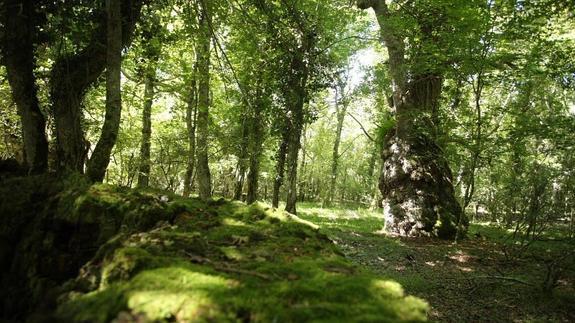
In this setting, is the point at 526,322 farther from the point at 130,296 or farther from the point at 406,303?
the point at 130,296

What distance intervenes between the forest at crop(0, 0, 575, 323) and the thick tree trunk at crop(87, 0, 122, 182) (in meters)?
0.02

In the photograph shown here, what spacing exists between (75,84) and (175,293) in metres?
6.76

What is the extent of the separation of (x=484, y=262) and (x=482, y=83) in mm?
4644

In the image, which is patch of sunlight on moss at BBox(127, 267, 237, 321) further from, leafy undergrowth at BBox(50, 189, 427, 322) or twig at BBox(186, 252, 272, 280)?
twig at BBox(186, 252, 272, 280)

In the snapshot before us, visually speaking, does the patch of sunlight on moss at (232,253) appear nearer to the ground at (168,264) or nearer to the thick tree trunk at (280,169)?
the ground at (168,264)

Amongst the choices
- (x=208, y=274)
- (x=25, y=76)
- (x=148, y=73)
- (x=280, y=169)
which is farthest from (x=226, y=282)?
(x=280, y=169)

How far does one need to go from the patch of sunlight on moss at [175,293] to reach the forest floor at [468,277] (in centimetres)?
485

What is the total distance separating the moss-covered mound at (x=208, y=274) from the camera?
5.43 ft

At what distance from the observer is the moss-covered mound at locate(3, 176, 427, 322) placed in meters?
1.65

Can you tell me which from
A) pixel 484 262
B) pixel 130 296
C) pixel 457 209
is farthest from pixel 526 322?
pixel 457 209

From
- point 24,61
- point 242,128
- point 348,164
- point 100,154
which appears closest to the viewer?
point 100,154

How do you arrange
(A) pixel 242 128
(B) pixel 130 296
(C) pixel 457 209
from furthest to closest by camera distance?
(A) pixel 242 128 < (C) pixel 457 209 < (B) pixel 130 296

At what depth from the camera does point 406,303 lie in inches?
69.9

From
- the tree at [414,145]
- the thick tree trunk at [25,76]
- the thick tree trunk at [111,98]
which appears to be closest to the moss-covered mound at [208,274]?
the thick tree trunk at [111,98]
